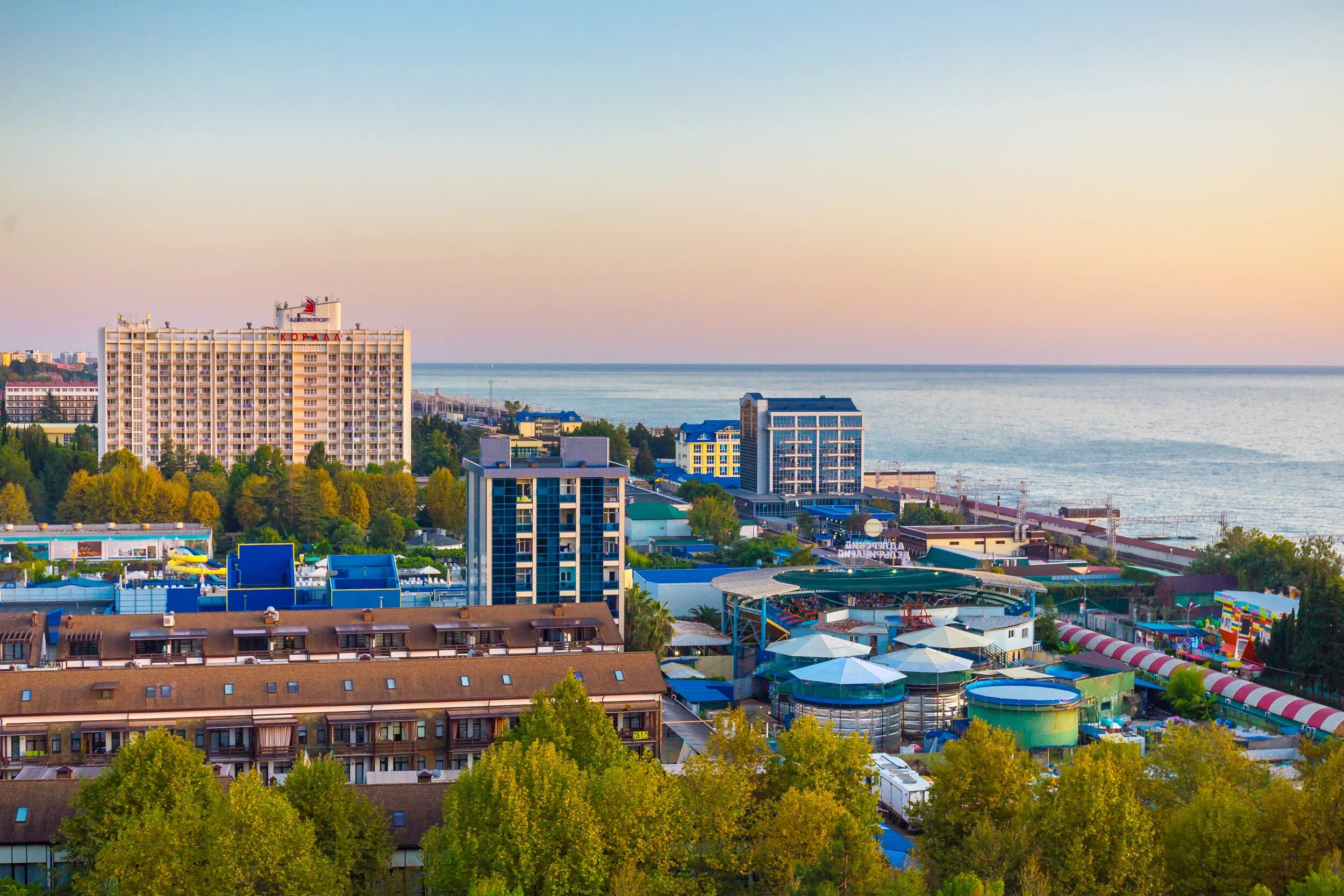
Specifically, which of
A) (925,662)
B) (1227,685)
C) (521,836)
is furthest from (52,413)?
(521,836)

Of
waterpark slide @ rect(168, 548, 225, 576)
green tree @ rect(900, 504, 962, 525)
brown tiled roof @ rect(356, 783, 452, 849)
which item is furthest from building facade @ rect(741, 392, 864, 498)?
brown tiled roof @ rect(356, 783, 452, 849)

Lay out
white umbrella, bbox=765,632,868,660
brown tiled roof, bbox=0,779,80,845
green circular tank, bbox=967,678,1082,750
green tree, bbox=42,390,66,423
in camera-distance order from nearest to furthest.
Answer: brown tiled roof, bbox=0,779,80,845, green circular tank, bbox=967,678,1082,750, white umbrella, bbox=765,632,868,660, green tree, bbox=42,390,66,423

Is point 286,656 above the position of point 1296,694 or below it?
above

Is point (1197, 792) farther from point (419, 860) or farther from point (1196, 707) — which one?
point (1196, 707)

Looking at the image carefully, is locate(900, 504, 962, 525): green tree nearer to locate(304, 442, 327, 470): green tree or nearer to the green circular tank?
locate(304, 442, 327, 470): green tree

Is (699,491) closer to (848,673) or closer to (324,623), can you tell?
(848,673)

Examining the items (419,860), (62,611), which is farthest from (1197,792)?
(62,611)
